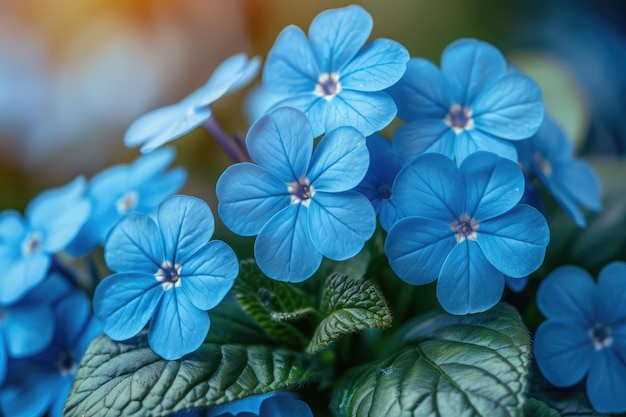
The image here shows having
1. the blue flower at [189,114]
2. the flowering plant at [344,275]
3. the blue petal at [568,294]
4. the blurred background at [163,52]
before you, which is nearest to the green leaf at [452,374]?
the flowering plant at [344,275]

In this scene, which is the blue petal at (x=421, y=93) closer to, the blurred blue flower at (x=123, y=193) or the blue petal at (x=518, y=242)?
the blue petal at (x=518, y=242)

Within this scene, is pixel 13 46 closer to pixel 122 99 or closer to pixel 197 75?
pixel 122 99

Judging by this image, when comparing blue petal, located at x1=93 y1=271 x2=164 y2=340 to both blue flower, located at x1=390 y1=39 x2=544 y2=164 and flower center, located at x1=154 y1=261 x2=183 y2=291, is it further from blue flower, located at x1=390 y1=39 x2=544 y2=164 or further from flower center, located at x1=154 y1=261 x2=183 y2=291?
blue flower, located at x1=390 y1=39 x2=544 y2=164

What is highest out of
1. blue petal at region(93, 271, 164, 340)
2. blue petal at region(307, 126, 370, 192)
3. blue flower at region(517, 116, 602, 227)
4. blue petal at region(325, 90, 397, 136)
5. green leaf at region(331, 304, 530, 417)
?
blue petal at region(325, 90, 397, 136)

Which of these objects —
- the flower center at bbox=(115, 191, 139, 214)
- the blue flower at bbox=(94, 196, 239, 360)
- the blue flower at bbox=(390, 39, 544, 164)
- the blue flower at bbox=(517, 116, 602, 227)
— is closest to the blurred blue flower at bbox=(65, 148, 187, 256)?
the flower center at bbox=(115, 191, 139, 214)

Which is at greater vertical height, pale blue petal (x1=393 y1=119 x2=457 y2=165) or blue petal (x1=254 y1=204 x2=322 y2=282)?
pale blue petal (x1=393 y1=119 x2=457 y2=165)

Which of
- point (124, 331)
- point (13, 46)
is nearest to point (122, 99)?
point (13, 46)

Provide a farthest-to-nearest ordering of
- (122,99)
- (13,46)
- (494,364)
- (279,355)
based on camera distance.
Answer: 1. (13,46)
2. (122,99)
3. (279,355)
4. (494,364)
